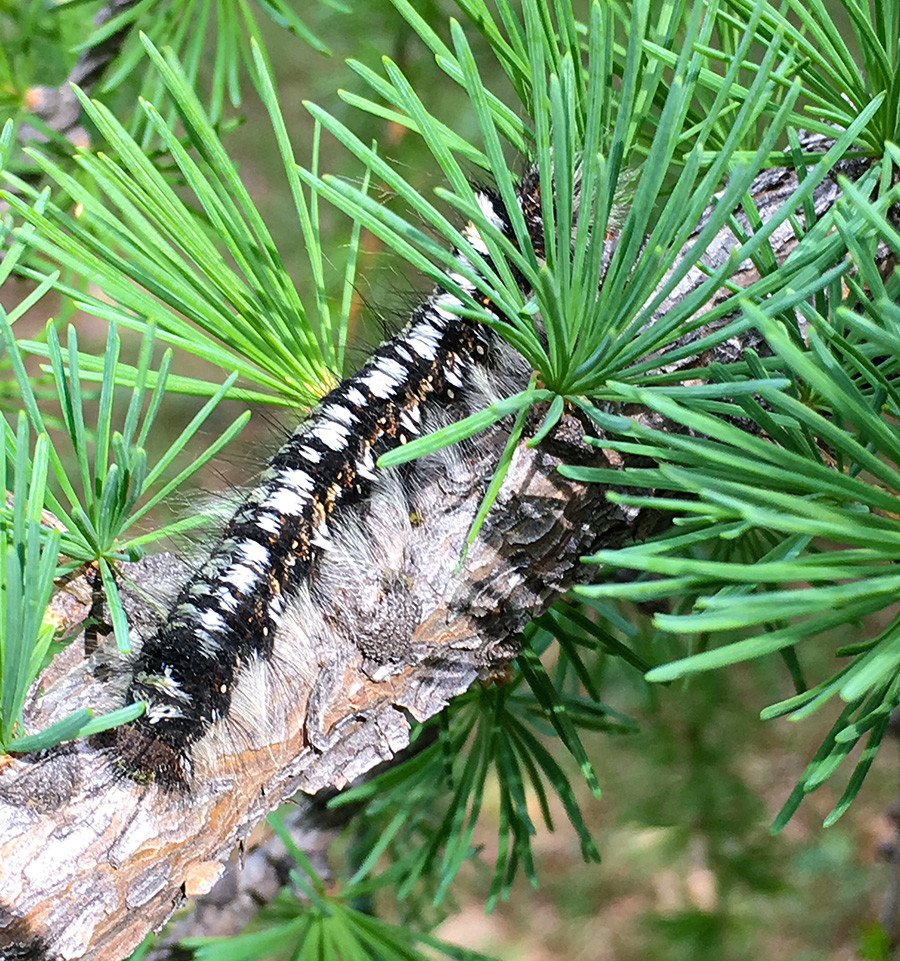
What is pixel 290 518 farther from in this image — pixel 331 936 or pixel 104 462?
pixel 331 936

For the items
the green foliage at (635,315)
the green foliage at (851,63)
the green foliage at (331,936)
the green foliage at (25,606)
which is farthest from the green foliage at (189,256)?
the green foliage at (331,936)

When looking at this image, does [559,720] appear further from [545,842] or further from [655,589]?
[545,842]

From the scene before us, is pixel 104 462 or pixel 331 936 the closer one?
pixel 104 462

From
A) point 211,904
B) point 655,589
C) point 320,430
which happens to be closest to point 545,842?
point 211,904

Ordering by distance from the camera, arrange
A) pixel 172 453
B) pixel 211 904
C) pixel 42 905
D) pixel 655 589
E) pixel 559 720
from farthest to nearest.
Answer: pixel 211 904 → pixel 559 720 → pixel 172 453 → pixel 42 905 → pixel 655 589

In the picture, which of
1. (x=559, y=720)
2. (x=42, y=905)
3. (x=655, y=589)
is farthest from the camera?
(x=559, y=720)

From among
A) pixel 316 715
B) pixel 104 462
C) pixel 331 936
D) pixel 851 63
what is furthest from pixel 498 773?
pixel 851 63

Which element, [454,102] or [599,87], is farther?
[454,102]
